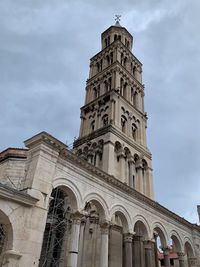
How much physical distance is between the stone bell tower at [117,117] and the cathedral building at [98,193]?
0.10 meters

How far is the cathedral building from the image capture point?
41.0 ft

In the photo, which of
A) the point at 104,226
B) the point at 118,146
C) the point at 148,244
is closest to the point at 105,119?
the point at 118,146

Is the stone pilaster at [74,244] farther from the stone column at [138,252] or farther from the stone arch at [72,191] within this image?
the stone column at [138,252]

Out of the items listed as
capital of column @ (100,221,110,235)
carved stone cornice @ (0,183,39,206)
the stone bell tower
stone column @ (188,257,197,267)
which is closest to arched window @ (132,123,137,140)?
the stone bell tower

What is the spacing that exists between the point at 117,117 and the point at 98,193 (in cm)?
1275

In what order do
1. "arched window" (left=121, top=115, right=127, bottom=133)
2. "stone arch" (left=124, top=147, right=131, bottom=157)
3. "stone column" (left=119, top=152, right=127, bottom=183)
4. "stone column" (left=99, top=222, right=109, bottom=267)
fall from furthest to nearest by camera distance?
"arched window" (left=121, top=115, right=127, bottom=133) < "stone arch" (left=124, top=147, right=131, bottom=157) < "stone column" (left=119, top=152, right=127, bottom=183) < "stone column" (left=99, top=222, right=109, bottom=267)

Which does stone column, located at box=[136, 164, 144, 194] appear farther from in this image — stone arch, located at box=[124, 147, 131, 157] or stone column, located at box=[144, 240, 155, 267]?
stone column, located at box=[144, 240, 155, 267]

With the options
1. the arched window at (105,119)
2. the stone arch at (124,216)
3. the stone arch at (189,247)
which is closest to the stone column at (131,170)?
the arched window at (105,119)

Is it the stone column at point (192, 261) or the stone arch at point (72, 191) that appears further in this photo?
the stone column at point (192, 261)

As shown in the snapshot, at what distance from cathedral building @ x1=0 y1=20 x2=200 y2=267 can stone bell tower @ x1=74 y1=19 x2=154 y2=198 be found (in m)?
0.10

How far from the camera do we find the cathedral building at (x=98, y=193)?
41.0 ft

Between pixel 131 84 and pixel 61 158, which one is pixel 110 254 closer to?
pixel 61 158

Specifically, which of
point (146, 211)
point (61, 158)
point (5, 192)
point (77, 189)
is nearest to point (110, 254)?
point (146, 211)

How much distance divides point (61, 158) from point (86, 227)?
7.99m
